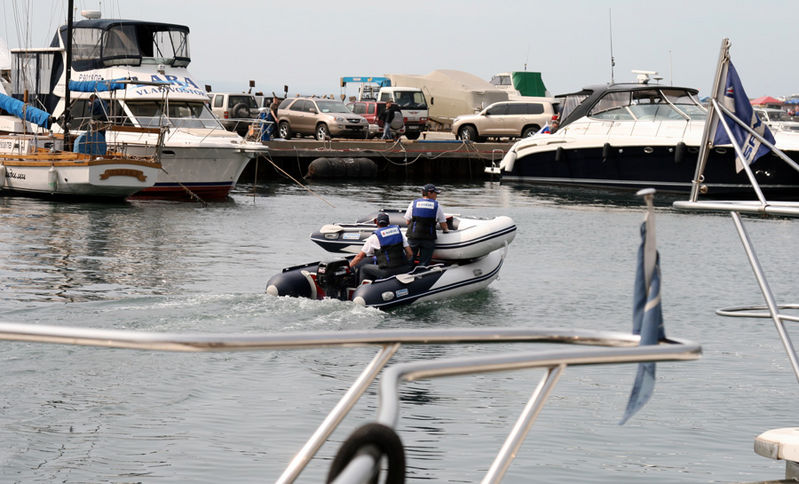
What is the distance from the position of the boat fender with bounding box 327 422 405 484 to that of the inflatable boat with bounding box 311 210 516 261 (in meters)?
13.3

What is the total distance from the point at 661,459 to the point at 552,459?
0.95m

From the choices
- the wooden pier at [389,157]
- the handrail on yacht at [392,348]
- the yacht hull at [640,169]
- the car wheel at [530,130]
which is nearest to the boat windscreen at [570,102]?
the yacht hull at [640,169]

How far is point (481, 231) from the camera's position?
1584 cm

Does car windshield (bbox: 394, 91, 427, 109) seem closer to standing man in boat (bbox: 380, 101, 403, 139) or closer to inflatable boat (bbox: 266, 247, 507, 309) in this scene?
standing man in boat (bbox: 380, 101, 403, 139)

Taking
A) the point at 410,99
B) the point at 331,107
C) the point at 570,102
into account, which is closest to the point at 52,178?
the point at 331,107

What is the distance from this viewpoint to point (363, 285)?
566 inches

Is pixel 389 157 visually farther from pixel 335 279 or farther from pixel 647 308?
pixel 647 308

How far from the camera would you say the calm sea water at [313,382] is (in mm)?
8922

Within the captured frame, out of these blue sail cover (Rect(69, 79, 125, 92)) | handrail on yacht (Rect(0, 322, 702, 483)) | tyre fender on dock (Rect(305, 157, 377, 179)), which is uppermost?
blue sail cover (Rect(69, 79, 125, 92))

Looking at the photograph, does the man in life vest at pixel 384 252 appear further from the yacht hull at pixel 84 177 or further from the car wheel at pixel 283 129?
the car wheel at pixel 283 129

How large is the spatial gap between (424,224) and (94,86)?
698 inches

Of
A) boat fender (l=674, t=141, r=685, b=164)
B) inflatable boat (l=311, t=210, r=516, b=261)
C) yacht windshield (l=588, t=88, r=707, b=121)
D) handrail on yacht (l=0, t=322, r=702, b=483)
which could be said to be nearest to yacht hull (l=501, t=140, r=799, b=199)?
boat fender (l=674, t=141, r=685, b=164)

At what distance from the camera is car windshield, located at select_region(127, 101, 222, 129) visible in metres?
29.6

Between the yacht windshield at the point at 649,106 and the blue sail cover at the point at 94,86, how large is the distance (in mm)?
15944
